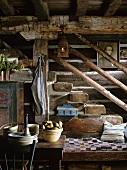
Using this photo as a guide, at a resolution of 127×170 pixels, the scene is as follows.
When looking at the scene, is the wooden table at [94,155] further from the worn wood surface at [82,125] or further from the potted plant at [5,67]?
the potted plant at [5,67]

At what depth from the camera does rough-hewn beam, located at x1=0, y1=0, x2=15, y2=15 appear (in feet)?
17.9

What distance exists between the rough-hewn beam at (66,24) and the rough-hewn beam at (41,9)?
18 cm

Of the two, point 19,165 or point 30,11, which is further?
point 30,11

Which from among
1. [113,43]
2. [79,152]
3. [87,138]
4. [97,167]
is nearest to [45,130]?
[79,152]

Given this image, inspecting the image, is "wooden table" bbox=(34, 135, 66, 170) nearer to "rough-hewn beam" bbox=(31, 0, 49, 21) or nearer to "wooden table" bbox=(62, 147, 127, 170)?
"wooden table" bbox=(62, 147, 127, 170)

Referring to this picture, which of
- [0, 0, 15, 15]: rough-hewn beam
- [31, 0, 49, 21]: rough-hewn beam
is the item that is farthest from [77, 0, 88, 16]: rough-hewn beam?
[0, 0, 15, 15]: rough-hewn beam

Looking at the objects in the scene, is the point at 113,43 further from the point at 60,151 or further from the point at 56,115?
the point at 60,151

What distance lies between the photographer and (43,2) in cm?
554

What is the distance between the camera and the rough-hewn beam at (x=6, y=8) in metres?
5.46

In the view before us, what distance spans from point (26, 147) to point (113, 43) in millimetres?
4451

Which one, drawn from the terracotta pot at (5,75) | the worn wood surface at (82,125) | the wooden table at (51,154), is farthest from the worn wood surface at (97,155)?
the terracotta pot at (5,75)

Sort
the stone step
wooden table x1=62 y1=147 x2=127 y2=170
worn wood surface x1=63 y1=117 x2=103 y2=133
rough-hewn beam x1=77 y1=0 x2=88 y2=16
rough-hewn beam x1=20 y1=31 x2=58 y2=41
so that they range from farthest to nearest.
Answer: the stone step < rough-hewn beam x1=20 y1=31 x2=58 y2=41 < worn wood surface x1=63 y1=117 x2=103 y2=133 < rough-hewn beam x1=77 y1=0 x2=88 y2=16 < wooden table x1=62 y1=147 x2=127 y2=170

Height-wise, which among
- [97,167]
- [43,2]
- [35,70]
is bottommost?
[97,167]

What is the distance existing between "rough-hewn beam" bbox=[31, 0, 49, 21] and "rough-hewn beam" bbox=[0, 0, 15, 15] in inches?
18.8
